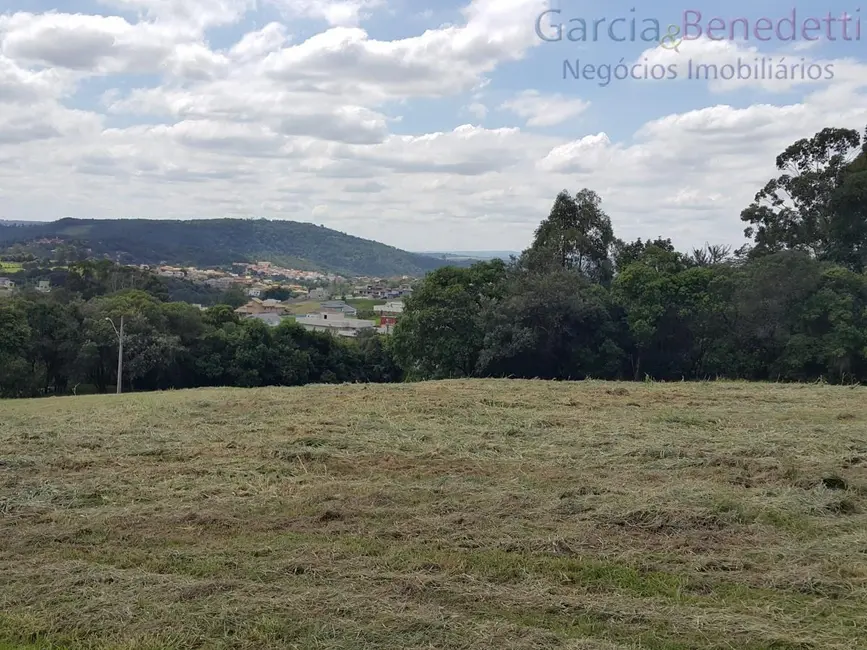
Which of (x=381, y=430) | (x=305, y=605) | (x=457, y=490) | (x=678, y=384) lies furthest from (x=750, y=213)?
(x=305, y=605)

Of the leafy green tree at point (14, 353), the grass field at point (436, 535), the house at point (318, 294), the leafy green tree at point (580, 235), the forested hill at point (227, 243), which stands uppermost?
the forested hill at point (227, 243)

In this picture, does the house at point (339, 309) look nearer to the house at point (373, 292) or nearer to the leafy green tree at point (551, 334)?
the house at point (373, 292)

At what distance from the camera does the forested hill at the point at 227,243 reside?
12006 cm

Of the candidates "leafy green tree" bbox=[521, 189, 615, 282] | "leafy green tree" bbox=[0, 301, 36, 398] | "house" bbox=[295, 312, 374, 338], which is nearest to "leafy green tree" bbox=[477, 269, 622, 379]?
"leafy green tree" bbox=[521, 189, 615, 282]

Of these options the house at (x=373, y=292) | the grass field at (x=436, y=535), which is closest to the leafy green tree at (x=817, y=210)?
the grass field at (x=436, y=535)

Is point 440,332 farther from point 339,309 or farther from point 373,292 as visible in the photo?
point 373,292

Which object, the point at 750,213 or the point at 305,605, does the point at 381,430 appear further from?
the point at 750,213

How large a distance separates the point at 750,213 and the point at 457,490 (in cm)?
2804

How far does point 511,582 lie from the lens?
13.9ft

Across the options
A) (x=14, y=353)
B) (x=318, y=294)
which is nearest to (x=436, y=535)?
(x=14, y=353)

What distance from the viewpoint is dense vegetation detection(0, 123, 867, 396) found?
23.4 metres

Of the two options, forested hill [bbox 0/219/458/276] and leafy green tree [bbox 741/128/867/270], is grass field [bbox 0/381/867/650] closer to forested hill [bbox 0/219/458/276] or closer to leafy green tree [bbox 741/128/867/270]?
leafy green tree [bbox 741/128/867/270]

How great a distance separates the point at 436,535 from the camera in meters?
5.04

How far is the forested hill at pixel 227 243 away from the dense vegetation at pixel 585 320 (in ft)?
253
